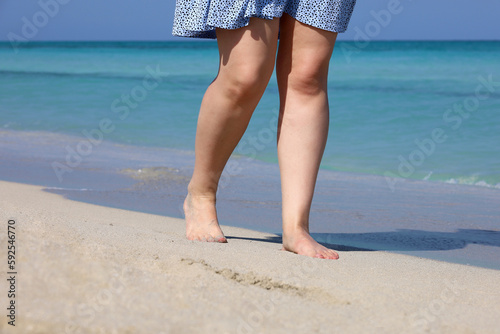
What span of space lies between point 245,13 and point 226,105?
0.30 metres

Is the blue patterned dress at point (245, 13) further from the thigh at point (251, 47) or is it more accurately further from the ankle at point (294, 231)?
the ankle at point (294, 231)

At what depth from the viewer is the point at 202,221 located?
80.7 inches

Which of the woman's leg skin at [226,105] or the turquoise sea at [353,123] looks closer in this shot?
the woman's leg skin at [226,105]

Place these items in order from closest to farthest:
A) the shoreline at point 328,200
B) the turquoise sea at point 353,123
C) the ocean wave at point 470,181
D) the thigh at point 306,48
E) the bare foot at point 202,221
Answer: the thigh at point 306,48
the bare foot at point 202,221
the shoreline at point 328,200
the ocean wave at point 470,181
the turquoise sea at point 353,123

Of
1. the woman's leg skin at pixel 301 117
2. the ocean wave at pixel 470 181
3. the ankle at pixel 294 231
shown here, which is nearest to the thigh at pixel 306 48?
the woman's leg skin at pixel 301 117

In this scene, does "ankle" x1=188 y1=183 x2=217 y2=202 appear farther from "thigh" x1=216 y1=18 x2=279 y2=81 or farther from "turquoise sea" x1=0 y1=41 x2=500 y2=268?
"turquoise sea" x1=0 y1=41 x2=500 y2=268

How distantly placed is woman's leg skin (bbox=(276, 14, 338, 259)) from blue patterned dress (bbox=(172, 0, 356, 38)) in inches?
1.5

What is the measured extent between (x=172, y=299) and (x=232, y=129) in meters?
0.89

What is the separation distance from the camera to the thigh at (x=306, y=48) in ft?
6.22

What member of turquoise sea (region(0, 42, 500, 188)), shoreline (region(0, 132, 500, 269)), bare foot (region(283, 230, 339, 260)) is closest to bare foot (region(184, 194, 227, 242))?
bare foot (region(283, 230, 339, 260))

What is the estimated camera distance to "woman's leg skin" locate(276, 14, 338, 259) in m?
1.91

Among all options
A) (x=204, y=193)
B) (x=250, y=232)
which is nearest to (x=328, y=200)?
(x=250, y=232)

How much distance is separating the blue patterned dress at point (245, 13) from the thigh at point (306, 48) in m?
0.03

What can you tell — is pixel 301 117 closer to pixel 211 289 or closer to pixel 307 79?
pixel 307 79
